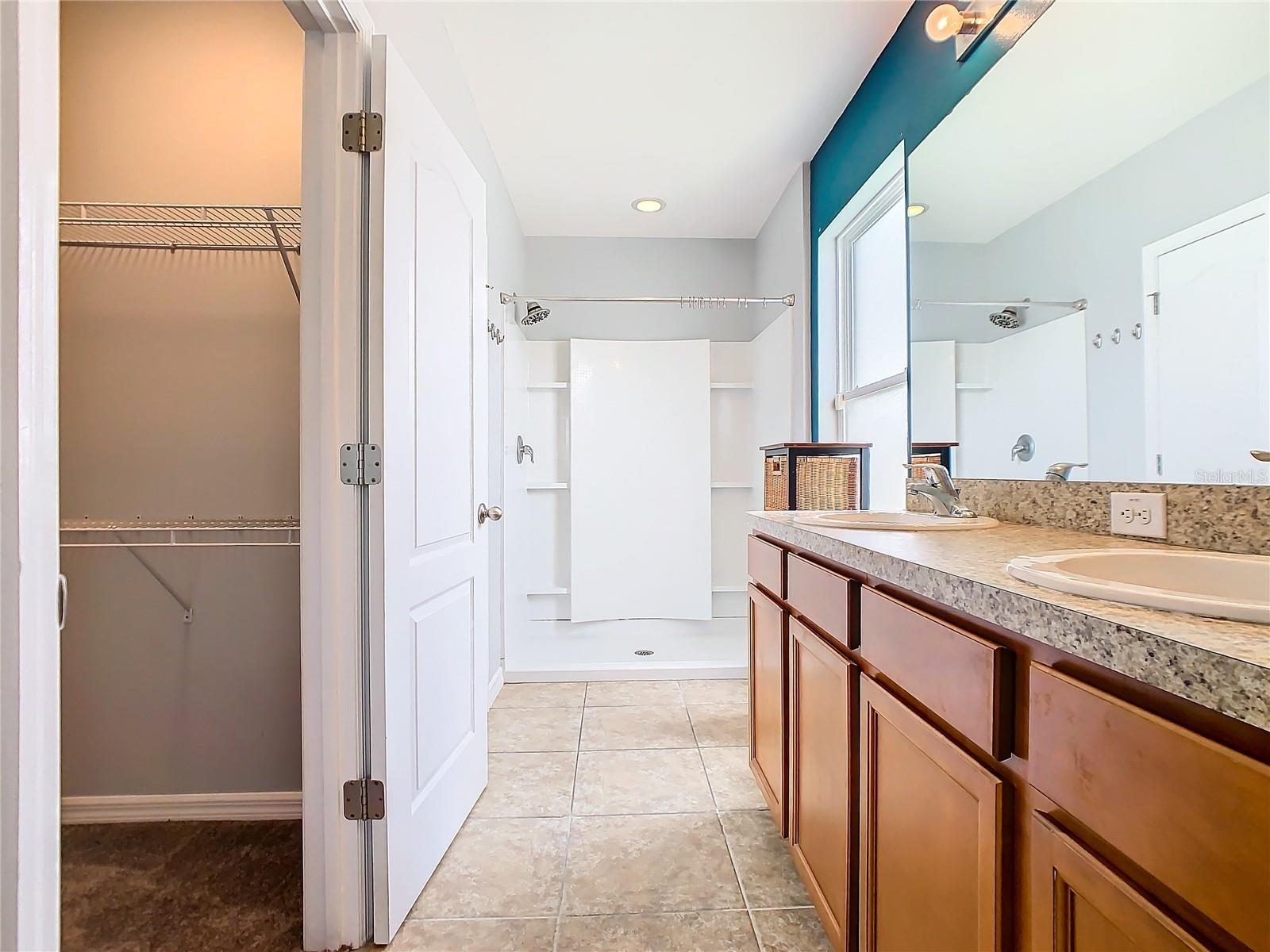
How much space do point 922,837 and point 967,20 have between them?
1.92 m

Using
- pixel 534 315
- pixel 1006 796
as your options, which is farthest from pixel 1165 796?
pixel 534 315

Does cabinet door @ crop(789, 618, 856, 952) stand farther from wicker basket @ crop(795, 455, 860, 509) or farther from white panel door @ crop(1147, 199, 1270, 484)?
wicker basket @ crop(795, 455, 860, 509)

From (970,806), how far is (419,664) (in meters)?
1.24

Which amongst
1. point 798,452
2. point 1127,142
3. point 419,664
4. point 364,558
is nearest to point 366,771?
point 419,664

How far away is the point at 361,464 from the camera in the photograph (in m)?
1.38

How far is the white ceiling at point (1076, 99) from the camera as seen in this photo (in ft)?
3.28

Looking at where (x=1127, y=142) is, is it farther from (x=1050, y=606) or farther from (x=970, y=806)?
(x=970, y=806)

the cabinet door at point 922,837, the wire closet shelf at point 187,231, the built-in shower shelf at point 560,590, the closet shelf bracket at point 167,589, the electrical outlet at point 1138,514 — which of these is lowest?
the built-in shower shelf at point 560,590

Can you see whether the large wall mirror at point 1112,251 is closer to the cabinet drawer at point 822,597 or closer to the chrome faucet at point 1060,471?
the chrome faucet at point 1060,471

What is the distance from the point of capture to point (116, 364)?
6.02ft

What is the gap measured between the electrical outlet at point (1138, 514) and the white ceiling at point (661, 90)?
1.70 metres

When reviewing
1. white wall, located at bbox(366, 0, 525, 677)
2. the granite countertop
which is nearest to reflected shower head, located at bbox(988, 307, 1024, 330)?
the granite countertop

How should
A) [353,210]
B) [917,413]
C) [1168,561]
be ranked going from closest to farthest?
[1168,561], [353,210], [917,413]

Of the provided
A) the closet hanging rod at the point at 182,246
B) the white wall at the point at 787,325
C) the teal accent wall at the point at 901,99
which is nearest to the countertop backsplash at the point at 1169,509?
the teal accent wall at the point at 901,99
